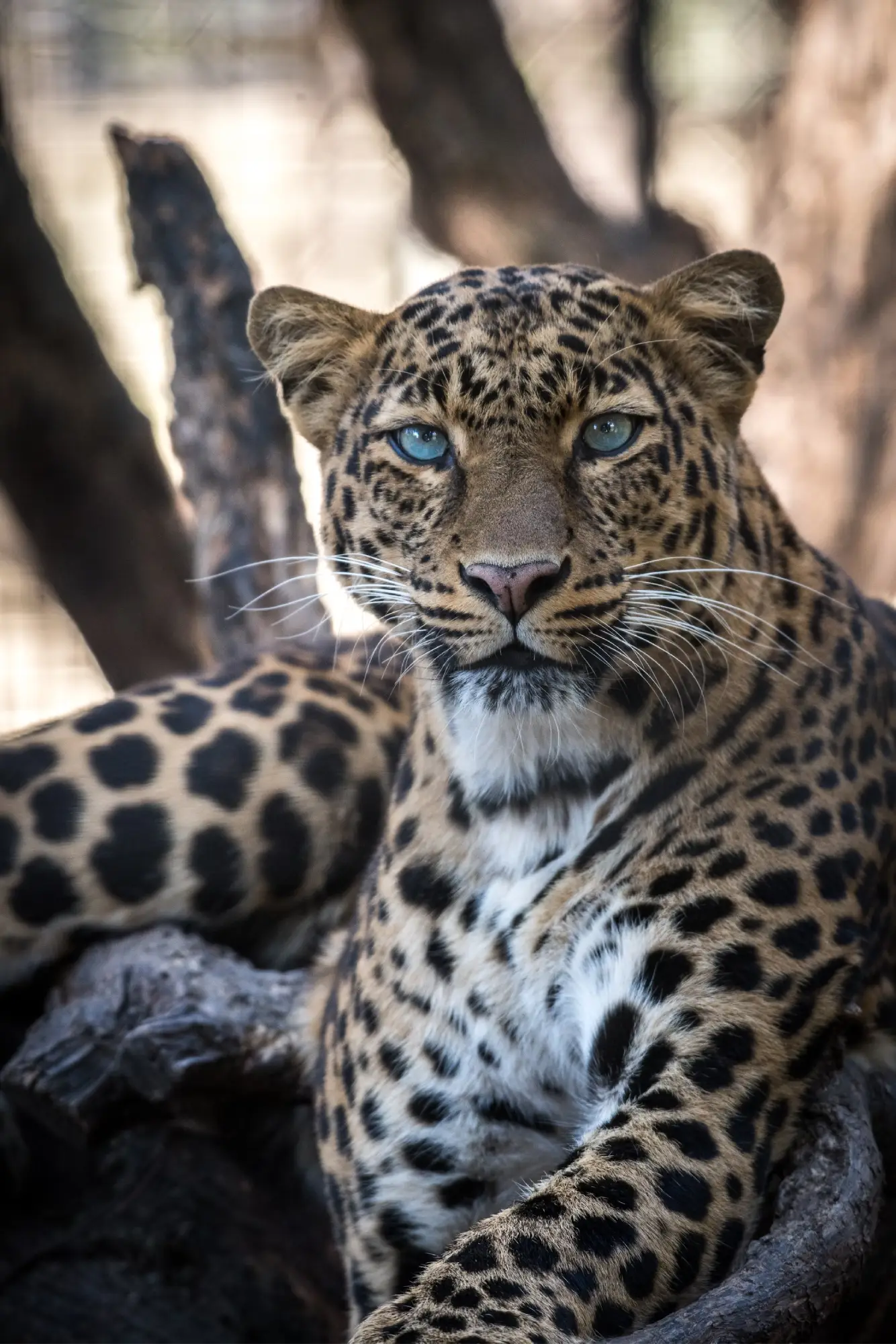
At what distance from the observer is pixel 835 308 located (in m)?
8.55

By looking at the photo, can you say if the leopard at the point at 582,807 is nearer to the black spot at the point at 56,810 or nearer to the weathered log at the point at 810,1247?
the weathered log at the point at 810,1247

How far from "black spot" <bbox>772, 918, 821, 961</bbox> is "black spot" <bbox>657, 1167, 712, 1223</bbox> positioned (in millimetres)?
480

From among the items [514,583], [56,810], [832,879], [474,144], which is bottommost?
[56,810]

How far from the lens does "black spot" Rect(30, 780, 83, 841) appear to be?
4.67 m

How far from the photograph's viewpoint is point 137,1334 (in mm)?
4047

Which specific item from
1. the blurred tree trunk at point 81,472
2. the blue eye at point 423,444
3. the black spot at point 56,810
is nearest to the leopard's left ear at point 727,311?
the blue eye at point 423,444

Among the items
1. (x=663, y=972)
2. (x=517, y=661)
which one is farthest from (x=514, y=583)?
(x=663, y=972)

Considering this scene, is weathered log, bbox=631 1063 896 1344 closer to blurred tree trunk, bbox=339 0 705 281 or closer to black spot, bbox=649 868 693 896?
black spot, bbox=649 868 693 896

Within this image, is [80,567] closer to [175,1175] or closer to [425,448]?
[175,1175]

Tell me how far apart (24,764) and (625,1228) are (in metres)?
2.61

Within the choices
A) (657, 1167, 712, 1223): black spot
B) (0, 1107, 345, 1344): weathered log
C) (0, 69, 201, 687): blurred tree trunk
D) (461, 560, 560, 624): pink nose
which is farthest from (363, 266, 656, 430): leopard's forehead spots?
(0, 69, 201, 687): blurred tree trunk

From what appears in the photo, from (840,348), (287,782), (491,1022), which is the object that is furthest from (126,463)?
(491,1022)

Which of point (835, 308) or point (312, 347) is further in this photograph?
point (835, 308)

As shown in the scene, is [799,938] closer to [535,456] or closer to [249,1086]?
[535,456]
